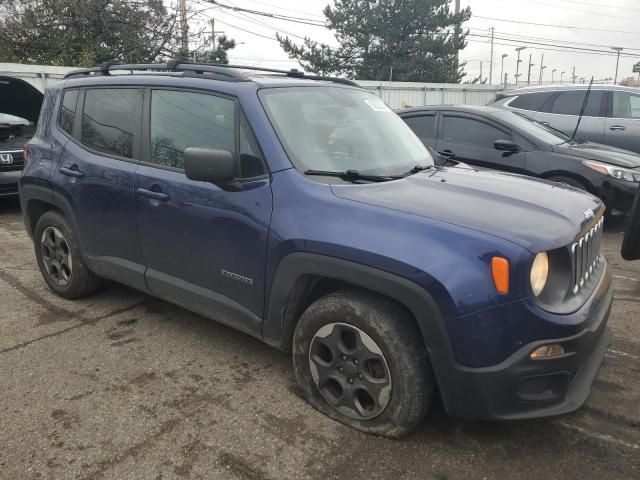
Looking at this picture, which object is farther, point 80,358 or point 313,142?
point 80,358

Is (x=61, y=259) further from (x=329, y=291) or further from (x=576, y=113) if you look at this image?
(x=576, y=113)

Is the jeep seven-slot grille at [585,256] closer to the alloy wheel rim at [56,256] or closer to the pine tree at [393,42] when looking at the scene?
the alloy wheel rim at [56,256]

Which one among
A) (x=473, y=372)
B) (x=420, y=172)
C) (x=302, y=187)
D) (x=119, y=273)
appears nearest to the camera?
(x=473, y=372)

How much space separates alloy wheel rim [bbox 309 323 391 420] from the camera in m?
2.54

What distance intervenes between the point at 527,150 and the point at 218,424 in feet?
17.8

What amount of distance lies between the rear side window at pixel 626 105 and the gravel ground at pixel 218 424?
6.64m

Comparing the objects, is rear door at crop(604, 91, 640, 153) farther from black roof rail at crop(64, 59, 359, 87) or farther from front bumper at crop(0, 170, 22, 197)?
front bumper at crop(0, 170, 22, 197)

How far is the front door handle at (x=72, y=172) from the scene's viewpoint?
3876mm

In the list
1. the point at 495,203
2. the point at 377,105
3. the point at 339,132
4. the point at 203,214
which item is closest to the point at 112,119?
the point at 203,214

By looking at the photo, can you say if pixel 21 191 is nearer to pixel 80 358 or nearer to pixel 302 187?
pixel 80 358

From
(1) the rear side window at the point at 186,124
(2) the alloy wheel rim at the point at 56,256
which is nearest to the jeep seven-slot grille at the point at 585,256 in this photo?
(1) the rear side window at the point at 186,124

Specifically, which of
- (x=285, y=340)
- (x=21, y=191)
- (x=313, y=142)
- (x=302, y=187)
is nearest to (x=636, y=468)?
(x=285, y=340)

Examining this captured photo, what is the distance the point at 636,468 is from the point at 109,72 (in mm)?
4209

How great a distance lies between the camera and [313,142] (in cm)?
304
